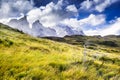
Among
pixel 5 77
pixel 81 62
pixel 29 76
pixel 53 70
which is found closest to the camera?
pixel 5 77

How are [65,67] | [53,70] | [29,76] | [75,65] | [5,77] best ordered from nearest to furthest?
[5,77], [29,76], [53,70], [65,67], [75,65]

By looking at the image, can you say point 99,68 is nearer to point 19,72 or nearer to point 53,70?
point 53,70

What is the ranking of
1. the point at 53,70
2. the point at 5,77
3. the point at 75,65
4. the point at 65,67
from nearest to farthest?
the point at 5,77 → the point at 53,70 → the point at 65,67 → the point at 75,65

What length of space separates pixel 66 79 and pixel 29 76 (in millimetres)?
1649

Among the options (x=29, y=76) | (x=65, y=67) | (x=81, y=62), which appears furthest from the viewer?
(x=81, y=62)

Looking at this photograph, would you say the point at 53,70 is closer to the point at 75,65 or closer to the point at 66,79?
the point at 66,79

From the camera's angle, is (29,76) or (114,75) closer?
(29,76)

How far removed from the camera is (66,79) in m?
10.4

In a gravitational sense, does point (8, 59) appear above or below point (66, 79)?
above

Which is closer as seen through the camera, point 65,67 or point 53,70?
point 53,70

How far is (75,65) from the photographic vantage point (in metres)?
12.6

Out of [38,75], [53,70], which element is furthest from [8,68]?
[53,70]

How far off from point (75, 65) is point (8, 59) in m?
3.60

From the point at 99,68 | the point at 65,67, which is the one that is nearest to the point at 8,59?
the point at 65,67
